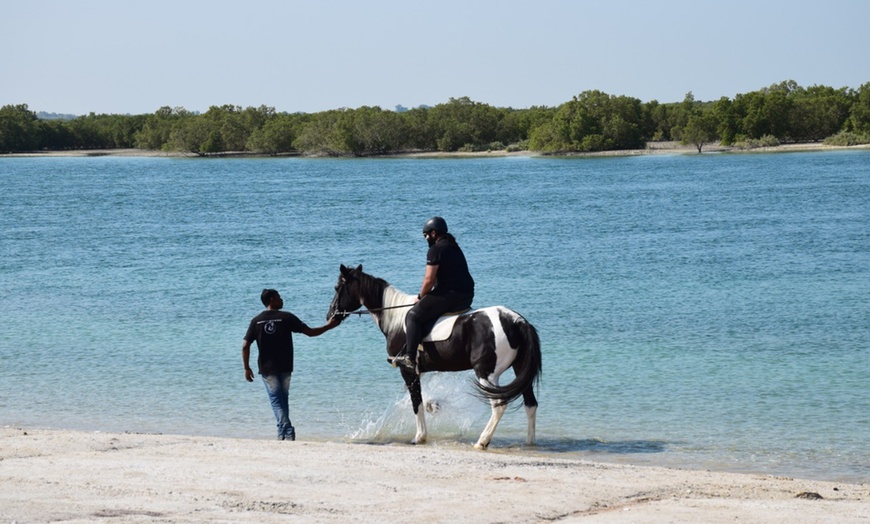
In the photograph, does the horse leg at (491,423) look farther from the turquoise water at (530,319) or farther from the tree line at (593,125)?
the tree line at (593,125)

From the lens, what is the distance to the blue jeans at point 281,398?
38.5 ft

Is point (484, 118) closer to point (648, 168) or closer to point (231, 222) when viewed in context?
point (648, 168)

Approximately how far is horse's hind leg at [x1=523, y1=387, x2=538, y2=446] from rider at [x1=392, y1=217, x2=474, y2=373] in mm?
1104

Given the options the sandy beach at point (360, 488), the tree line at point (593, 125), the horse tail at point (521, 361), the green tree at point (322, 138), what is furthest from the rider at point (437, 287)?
the green tree at point (322, 138)

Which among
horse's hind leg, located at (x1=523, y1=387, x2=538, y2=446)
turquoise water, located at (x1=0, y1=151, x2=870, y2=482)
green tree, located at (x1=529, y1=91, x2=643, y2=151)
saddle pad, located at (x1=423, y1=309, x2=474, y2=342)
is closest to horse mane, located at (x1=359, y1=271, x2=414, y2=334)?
saddle pad, located at (x1=423, y1=309, x2=474, y2=342)

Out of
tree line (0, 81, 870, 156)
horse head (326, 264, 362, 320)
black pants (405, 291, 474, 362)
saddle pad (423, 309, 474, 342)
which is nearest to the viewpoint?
black pants (405, 291, 474, 362)

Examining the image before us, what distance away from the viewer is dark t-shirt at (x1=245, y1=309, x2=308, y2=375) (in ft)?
38.0

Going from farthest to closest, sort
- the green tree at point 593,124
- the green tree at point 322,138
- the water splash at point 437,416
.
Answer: the green tree at point 322,138 < the green tree at point 593,124 < the water splash at point 437,416

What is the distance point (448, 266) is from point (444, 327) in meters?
0.69

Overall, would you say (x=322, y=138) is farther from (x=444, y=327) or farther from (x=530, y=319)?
(x=444, y=327)

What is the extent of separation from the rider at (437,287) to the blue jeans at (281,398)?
4.05 feet

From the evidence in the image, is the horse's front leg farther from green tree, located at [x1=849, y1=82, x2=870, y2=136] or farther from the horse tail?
green tree, located at [x1=849, y1=82, x2=870, y2=136]

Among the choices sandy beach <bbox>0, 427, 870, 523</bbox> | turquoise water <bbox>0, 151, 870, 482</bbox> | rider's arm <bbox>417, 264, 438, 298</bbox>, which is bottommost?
turquoise water <bbox>0, 151, 870, 482</bbox>

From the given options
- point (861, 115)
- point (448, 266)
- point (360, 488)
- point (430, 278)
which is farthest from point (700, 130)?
point (360, 488)
